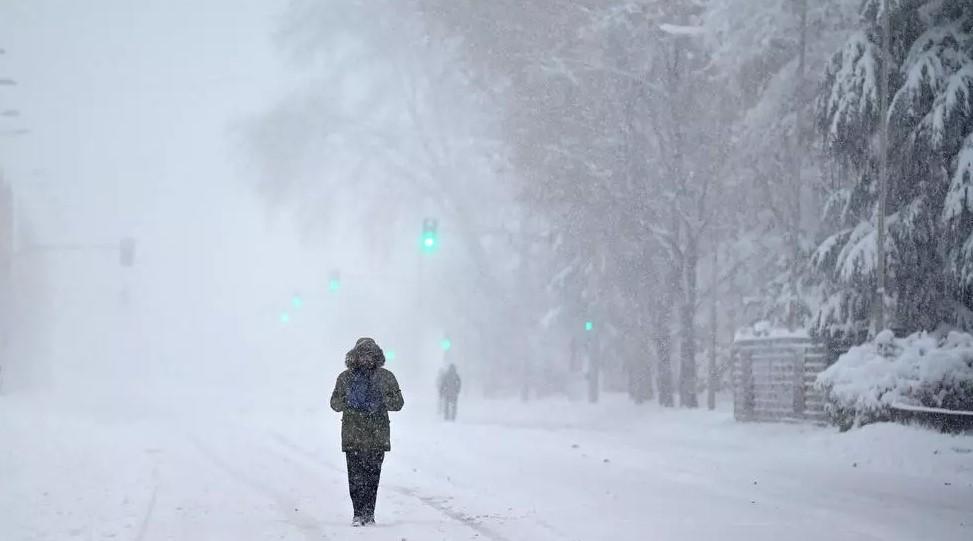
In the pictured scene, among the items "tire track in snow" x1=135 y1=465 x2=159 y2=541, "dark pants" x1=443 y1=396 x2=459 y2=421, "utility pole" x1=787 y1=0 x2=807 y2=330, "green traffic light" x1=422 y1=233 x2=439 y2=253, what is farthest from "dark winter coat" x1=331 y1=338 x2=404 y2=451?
"dark pants" x1=443 y1=396 x2=459 y2=421

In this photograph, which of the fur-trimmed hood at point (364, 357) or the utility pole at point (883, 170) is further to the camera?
the utility pole at point (883, 170)

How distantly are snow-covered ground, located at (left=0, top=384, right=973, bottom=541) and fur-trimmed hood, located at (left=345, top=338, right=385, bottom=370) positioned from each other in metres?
1.63

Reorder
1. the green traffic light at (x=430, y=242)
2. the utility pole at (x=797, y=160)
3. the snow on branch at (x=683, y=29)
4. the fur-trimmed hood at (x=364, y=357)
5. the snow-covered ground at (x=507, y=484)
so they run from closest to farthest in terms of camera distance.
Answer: the snow-covered ground at (x=507, y=484), the fur-trimmed hood at (x=364, y=357), the utility pole at (x=797, y=160), the snow on branch at (x=683, y=29), the green traffic light at (x=430, y=242)

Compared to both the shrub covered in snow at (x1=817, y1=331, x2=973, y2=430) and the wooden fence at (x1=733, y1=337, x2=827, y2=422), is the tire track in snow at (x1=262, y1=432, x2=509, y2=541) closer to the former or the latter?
the shrub covered in snow at (x1=817, y1=331, x2=973, y2=430)

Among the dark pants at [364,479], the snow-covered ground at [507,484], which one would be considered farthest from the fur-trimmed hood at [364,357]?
the snow-covered ground at [507,484]

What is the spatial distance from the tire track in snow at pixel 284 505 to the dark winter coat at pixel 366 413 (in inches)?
34.6

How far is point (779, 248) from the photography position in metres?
34.2

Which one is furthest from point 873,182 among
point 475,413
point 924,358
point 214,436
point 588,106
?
point 475,413

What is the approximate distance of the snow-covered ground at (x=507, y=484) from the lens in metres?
11.6

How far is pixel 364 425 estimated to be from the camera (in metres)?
11.9

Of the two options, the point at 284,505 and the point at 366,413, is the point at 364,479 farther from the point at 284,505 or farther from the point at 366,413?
the point at 284,505

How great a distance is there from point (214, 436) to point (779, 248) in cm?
1711

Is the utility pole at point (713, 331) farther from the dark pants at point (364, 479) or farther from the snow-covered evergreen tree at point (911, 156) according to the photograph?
the dark pants at point (364, 479)

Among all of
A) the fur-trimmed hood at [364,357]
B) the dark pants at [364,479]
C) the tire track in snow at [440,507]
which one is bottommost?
the tire track in snow at [440,507]
